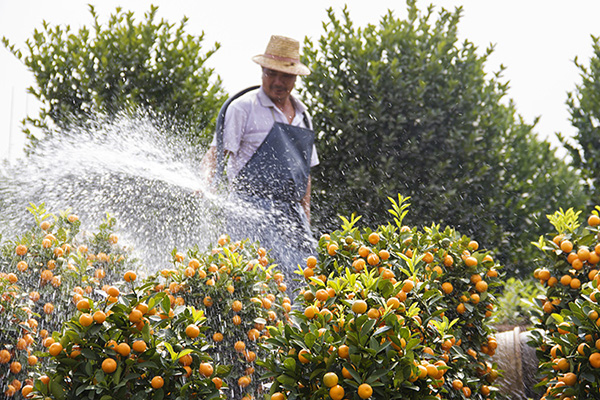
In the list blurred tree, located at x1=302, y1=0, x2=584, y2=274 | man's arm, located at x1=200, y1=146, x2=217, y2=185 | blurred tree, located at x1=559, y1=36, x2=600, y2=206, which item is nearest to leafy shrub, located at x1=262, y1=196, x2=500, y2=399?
man's arm, located at x1=200, y1=146, x2=217, y2=185

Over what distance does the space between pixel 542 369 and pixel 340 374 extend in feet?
4.08

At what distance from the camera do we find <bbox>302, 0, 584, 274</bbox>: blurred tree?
5496 millimetres

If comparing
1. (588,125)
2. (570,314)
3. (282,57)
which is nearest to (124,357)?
(570,314)

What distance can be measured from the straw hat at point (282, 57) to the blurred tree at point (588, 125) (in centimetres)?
394

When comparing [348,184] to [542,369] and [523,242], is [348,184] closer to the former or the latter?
[523,242]

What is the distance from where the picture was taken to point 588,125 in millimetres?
6621

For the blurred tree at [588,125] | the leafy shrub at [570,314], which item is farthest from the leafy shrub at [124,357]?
the blurred tree at [588,125]

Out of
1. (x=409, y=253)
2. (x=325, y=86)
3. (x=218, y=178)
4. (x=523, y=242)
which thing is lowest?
(x=409, y=253)

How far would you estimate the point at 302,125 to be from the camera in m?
4.64

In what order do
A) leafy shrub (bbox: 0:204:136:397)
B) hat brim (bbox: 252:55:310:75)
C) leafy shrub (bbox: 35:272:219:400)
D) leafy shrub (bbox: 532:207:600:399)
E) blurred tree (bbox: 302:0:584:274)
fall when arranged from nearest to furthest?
leafy shrub (bbox: 35:272:219:400) → leafy shrub (bbox: 532:207:600:399) → leafy shrub (bbox: 0:204:136:397) → hat brim (bbox: 252:55:310:75) → blurred tree (bbox: 302:0:584:274)

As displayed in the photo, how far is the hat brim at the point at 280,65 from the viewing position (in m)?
4.34

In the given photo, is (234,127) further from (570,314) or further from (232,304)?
(570,314)

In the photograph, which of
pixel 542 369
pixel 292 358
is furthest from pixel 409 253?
pixel 292 358

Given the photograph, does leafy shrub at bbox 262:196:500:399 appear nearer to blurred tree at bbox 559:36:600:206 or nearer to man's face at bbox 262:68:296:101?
man's face at bbox 262:68:296:101
